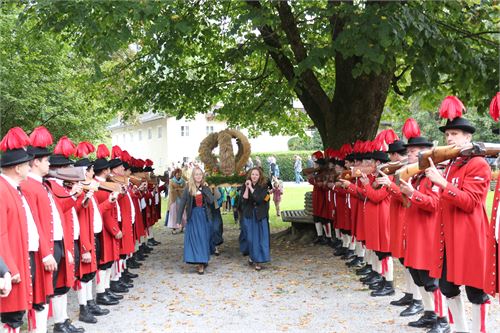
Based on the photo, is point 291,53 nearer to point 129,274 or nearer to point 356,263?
point 356,263

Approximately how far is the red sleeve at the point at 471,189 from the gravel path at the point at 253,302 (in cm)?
239

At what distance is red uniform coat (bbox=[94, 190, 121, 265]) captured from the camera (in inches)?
319

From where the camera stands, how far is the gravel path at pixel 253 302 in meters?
7.16

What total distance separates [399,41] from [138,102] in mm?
8011

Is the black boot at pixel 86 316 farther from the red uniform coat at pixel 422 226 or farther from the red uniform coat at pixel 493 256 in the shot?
the red uniform coat at pixel 493 256

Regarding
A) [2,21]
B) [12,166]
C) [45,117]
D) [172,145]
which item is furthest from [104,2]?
[172,145]

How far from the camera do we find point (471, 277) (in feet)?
16.4

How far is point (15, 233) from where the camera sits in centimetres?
487

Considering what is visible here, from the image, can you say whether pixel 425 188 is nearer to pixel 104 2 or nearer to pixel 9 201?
pixel 9 201

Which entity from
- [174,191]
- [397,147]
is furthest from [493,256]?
[174,191]

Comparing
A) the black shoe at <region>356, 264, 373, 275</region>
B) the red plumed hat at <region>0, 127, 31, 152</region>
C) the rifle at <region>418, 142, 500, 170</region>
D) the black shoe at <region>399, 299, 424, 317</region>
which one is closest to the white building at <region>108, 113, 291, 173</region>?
the black shoe at <region>356, 264, 373, 275</region>

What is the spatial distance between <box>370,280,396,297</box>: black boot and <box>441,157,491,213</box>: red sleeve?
376cm

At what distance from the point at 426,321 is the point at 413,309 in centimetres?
61

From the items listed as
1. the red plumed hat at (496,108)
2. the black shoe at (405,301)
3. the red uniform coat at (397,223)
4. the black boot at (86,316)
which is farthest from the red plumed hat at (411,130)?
the black boot at (86,316)
